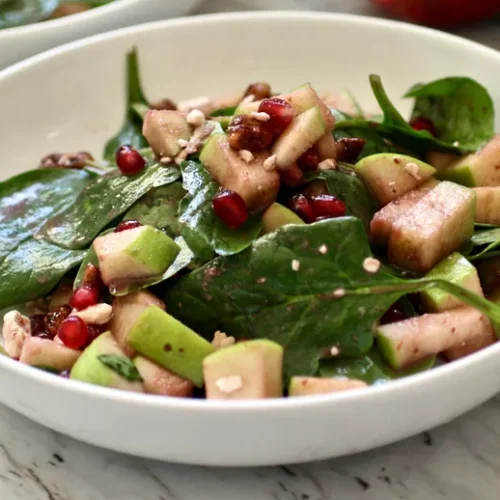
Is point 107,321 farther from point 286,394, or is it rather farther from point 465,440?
point 465,440

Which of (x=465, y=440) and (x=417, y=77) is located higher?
(x=417, y=77)

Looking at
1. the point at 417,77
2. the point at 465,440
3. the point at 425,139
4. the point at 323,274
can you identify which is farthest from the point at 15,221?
the point at 417,77

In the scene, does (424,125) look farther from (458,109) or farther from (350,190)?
(350,190)

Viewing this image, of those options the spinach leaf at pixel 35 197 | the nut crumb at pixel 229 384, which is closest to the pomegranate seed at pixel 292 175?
the nut crumb at pixel 229 384

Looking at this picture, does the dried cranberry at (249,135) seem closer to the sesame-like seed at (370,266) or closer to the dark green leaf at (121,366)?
the sesame-like seed at (370,266)

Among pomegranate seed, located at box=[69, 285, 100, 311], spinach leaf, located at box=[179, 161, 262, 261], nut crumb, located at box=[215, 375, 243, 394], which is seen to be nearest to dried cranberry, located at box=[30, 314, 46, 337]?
pomegranate seed, located at box=[69, 285, 100, 311]

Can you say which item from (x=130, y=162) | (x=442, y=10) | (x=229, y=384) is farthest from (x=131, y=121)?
(x=442, y=10)

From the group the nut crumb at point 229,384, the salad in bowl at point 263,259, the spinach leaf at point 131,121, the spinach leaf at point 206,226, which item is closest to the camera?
the nut crumb at point 229,384
